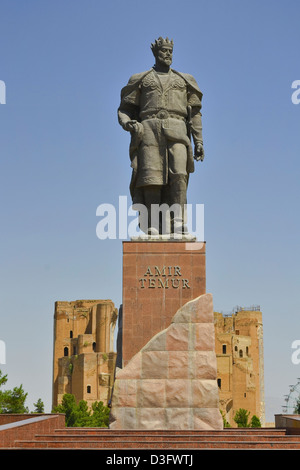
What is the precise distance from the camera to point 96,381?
7988 centimetres

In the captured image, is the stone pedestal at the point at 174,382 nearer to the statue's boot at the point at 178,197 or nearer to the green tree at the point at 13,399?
the statue's boot at the point at 178,197

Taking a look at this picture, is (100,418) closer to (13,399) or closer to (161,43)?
(13,399)

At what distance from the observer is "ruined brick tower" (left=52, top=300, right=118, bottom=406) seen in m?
79.8

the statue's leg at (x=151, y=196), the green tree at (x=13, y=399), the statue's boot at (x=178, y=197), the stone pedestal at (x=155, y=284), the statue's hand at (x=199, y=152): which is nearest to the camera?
the stone pedestal at (x=155, y=284)

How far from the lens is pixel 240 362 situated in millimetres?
80438

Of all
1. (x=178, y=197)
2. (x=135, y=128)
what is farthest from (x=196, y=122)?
(x=178, y=197)

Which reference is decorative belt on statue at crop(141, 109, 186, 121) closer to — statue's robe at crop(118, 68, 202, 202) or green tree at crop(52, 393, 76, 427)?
statue's robe at crop(118, 68, 202, 202)

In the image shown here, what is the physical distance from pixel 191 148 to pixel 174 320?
9.64 feet

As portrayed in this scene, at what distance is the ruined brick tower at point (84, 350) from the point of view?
7981 cm

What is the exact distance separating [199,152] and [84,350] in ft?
239

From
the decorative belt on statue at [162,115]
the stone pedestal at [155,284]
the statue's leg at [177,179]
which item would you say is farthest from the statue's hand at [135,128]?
the stone pedestal at [155,284]

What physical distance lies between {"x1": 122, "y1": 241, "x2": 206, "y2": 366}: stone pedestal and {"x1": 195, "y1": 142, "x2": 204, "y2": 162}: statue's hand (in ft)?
5.61

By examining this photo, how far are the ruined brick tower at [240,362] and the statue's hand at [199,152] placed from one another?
64.0 m

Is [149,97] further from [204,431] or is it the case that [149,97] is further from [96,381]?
[96,381]
